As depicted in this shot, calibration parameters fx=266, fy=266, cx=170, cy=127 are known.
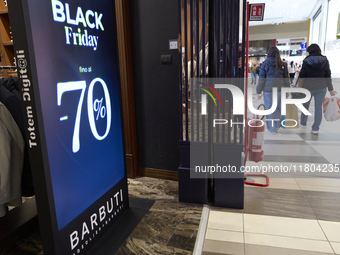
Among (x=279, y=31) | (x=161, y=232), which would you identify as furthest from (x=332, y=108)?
(x=279, y=31)

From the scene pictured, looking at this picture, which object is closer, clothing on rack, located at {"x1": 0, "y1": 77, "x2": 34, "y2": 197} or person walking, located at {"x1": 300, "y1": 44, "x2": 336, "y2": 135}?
clothing on rack, located at {"x1": 0, "y1": 77, "x2": 34, "y2": 197}

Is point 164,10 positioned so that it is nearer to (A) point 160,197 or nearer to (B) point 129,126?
(B) point 129,126

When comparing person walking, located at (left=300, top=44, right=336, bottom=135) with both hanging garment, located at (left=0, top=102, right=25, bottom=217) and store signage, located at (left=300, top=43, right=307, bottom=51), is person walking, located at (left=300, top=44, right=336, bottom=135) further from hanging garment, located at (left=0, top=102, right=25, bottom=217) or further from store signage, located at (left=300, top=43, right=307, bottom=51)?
store signage, located at (left=300, top=43, right=307, bottom=51)

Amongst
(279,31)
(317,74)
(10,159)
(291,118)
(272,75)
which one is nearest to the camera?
(10,159)

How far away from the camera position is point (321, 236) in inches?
76.5

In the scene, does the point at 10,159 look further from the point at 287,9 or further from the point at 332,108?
the point at 287,9

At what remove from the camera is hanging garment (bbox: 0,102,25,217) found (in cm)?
162

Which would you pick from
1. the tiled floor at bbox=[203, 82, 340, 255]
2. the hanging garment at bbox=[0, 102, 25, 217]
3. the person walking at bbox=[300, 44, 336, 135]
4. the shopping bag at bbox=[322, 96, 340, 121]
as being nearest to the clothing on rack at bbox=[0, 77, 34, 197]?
the hanging garment at bbox=[0, 102, 25, 217]

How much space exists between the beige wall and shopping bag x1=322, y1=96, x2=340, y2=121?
39.1 ft

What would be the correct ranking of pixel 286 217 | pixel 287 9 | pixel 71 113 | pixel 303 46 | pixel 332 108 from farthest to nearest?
1. pixel 303 46
2. pixel 287 9
3. pixel 332 108
4. pixel 286 217
5. pixel 71 113

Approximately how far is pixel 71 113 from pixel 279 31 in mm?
15849

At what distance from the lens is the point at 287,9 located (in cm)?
1088

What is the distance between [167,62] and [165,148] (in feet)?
3.00

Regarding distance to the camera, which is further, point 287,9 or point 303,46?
point 303,46
